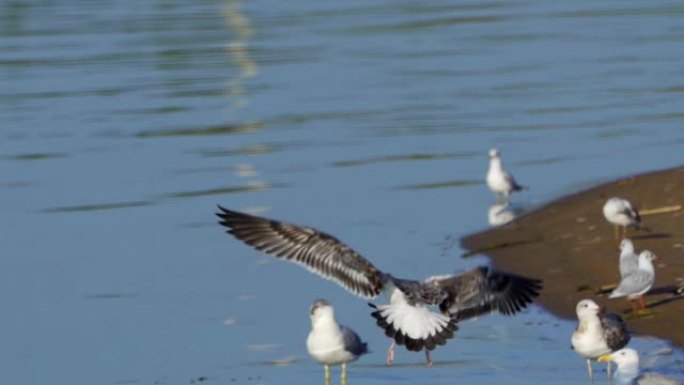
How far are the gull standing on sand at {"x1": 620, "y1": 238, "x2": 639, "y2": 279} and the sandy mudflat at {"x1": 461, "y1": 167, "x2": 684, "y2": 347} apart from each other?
30 cm

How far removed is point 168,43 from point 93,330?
95.2 ft

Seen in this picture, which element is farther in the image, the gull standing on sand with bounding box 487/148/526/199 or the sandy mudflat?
the gull standing on sand with bounding box 487/148/526/199

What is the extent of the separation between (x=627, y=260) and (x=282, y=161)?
10.5 m

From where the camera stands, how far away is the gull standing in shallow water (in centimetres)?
1242

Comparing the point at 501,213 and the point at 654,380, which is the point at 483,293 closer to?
the point at 654,380

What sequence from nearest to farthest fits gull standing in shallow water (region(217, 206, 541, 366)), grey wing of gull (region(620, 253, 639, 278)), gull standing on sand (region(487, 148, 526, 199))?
gull standing in shallow water (region(217, 206, 541, 366)) < grey wing of gull (region(620, 253, 639, 278)) < gull standing on sand (region(487, 148, 526, 199))

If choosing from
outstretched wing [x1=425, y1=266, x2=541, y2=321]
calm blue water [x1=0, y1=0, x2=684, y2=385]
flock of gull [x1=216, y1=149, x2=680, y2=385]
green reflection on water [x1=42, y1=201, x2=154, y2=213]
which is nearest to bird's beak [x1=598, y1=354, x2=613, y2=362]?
flock of gull [x1=216, y1=149, x2=680, y2=385]

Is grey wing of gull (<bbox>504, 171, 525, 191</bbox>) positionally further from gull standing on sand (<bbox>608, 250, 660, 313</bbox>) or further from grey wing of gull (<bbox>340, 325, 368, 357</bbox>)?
grey wing of gull (<bbox>340, 325, 368, 357</bbox>)

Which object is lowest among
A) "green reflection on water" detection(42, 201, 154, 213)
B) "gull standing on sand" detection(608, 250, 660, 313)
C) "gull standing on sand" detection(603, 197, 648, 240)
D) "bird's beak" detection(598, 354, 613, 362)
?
"bird's beak" detection(598, 354, 613, 362)

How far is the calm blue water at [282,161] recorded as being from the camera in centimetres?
1470

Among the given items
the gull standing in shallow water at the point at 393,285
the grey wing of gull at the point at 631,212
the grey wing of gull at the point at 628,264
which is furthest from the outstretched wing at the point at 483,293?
the grey wing of gull at the point at 631,212

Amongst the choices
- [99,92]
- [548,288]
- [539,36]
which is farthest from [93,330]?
[539,36]

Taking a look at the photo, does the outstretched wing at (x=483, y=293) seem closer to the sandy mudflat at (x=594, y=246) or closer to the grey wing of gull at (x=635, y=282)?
the sandy mudflat at (x=594, y=246)

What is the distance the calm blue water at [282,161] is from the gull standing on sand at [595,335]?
0.85 feet
